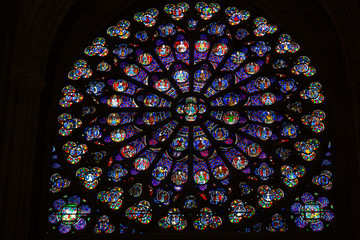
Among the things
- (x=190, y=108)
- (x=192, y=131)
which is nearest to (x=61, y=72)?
(x=190, y=108)

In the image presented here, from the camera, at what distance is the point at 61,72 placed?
13531 mm

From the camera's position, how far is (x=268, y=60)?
538 inches

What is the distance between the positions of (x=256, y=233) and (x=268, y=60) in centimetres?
351

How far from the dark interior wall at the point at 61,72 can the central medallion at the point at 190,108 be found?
2.20 metres

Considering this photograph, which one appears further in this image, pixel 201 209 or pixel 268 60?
pixel 268 60

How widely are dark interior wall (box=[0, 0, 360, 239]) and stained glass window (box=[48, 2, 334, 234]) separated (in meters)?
0.23

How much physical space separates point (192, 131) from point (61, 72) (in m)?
2.69

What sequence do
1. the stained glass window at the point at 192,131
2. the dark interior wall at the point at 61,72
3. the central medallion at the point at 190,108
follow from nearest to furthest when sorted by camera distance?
the dark interior wall at the point at 61,72 → the stained glass window at the point at 192,131 → the central medallion at the point at 190,108

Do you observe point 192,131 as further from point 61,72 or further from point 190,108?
point 61,72

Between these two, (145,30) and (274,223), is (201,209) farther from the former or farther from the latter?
(145,30)

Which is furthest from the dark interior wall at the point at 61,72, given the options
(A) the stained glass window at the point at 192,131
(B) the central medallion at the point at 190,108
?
(B) the central medallion at the point at 190,108

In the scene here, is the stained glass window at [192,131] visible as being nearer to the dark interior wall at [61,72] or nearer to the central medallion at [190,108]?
the central medallion at [190,108]

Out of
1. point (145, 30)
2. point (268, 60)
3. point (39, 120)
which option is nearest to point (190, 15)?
point (145, 30)

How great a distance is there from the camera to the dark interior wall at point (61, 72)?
11.2 metres
